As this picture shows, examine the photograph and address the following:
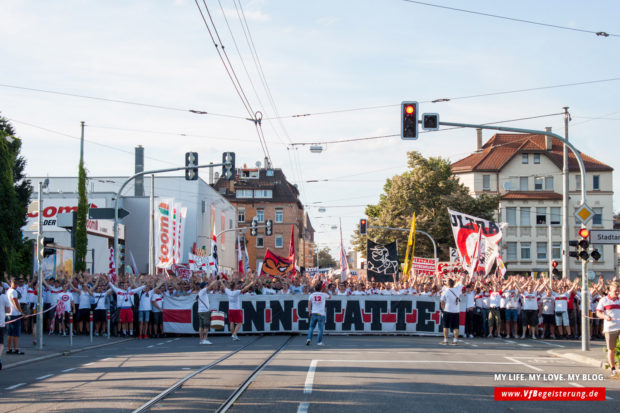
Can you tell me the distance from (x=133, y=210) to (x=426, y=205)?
22.9 m

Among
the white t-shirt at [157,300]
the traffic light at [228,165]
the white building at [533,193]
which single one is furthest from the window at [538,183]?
the white t-shirt at [157,300]

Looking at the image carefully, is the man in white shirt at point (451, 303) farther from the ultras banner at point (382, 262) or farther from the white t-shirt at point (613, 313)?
the ultras banner at point (382, 262)

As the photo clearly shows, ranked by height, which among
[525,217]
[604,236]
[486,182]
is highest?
[486,182]

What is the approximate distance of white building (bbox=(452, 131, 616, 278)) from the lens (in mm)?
73562

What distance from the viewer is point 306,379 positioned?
38.3 feet

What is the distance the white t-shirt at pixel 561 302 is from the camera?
23.2m

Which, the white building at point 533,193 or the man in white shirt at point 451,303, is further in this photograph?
the white building at point 533,193

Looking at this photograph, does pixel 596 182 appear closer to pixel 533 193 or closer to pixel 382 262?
pixel 533 193

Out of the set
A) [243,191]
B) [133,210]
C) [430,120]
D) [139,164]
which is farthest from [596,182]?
[430,120]

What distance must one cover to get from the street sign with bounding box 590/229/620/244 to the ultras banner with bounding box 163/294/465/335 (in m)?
6.29

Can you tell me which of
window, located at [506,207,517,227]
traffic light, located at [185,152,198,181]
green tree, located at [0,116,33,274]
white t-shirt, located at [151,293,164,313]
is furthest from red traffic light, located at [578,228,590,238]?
window, located at [506,207,517,227]

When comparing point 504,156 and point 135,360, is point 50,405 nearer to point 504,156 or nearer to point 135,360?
point 135,360

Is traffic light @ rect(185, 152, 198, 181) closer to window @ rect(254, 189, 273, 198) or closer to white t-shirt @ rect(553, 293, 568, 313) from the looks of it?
white t-shirt @ rect(553, 293, 568, 313)

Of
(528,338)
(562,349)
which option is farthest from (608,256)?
(562,349)
